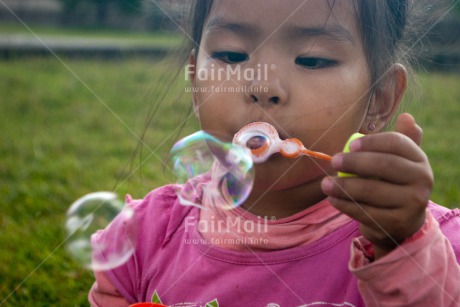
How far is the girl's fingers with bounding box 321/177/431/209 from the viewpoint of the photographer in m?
0.92

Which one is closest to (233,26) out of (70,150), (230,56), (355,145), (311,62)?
(230,56)

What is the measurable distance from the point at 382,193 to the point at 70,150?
2.50 metres

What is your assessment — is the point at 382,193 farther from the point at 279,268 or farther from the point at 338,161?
the point at 279,268

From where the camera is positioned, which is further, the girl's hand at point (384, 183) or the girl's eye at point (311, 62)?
the girl's eye at point (311, 62)

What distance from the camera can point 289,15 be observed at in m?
1.18

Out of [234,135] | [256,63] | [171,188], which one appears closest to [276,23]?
[256,63]

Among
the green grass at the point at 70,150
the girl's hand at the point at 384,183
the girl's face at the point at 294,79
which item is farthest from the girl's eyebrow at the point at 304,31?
the green grass at the point at 70,150

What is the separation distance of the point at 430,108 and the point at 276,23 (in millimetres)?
3166

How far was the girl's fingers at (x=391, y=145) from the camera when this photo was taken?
917 mm

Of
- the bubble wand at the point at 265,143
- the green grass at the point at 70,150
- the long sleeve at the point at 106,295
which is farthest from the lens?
the green grass at the point at 70,150

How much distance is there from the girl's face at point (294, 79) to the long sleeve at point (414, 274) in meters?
0.27

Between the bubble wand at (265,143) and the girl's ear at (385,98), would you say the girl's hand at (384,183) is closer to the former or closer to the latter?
the bubble wand at (265,143)

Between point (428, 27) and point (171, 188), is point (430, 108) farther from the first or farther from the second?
point (171, 188)

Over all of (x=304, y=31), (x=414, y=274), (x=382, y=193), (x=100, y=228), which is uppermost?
(x=304, y=31)
